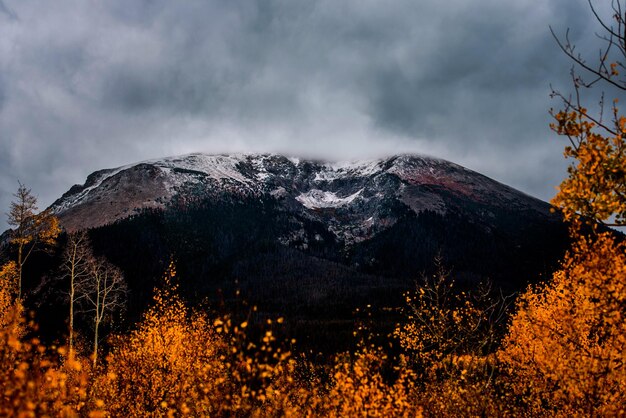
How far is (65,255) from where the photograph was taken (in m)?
33.4

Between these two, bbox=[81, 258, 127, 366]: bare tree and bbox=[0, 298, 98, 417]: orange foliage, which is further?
bbox=[81, 258, 127, 366]: bare tree

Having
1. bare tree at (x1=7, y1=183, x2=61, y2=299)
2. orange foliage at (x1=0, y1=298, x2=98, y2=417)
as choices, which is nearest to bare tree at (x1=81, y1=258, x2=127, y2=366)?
bare tree at (x1=7, y1=183, x2=61, y2=299)

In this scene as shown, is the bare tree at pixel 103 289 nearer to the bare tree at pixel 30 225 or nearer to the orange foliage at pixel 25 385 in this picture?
the bare tree at pixel 30 225

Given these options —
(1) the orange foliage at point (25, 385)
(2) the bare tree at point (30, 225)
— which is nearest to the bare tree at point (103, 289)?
(2) the bare tree at point (30, 225)

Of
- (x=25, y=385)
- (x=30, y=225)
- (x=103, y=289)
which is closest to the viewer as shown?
(x=25, y=385)

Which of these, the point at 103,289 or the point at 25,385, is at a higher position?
the point at 103,289

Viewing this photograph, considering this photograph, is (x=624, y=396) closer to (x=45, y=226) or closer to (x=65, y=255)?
(x=45, y=226)

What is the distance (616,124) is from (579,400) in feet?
47.1

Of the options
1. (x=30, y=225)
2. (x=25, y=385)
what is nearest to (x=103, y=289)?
(x=30, y=225)

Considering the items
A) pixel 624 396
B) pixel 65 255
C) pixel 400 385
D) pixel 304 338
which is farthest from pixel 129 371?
pixel 304 338

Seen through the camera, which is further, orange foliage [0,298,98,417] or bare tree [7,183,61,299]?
bare tree [7,183,61,299]

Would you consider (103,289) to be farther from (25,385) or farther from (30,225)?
(25,385)

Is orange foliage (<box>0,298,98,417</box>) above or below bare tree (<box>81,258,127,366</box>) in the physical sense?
below

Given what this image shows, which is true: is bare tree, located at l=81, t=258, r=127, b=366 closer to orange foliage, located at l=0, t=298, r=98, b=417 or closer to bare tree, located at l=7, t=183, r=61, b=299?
bare tree, located at l=7, t=183, r=61, b=299
